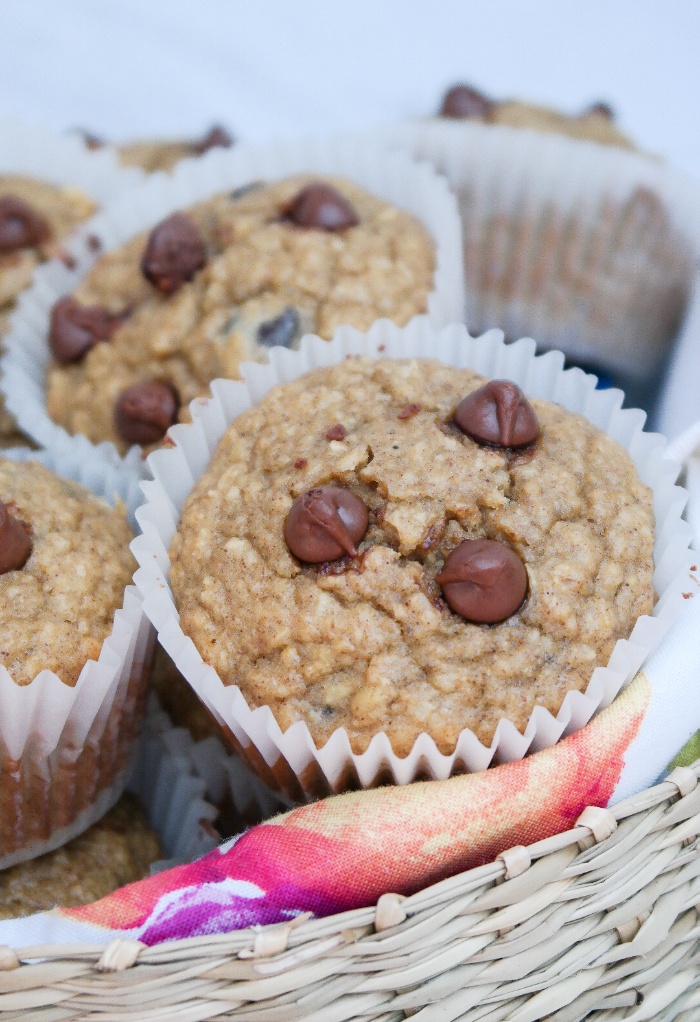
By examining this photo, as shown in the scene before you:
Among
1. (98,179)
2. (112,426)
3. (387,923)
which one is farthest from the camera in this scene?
(98,179)

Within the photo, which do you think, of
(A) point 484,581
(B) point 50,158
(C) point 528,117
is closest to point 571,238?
(C) point 528,117

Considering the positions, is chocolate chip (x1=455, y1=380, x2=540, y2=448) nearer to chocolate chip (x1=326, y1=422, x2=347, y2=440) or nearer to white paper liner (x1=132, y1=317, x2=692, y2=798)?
chocolate chip (x1=326, y1=422, x2=347, y2=440)

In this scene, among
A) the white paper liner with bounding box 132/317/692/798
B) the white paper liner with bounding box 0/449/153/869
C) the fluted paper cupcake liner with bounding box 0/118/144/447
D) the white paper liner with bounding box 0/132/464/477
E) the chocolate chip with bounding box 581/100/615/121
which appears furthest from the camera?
the chocolate chip with bounding box 581/100/615/121

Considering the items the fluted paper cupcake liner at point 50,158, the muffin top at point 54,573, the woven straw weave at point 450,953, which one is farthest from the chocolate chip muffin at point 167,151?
the woven straw weave at point 450,953

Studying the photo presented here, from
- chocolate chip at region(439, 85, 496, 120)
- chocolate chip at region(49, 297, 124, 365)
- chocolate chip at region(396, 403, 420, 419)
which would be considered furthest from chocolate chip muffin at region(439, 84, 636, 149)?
chocolate chip at region(396, 403, 420, 419)

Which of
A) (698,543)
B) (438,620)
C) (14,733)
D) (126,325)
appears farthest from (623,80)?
(14,733)

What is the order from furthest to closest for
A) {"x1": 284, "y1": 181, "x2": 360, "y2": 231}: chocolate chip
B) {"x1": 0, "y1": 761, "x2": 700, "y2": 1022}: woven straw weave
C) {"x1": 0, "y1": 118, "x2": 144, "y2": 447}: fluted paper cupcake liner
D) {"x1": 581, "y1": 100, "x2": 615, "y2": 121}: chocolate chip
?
{"x1": 581, "y1": 100, "x2": 615, "y2": 121}: chocolate chip < {"x1": 0, "y1": 118, "x2": 144, "y2": 447}: fluted paper cupcake liner < {"x1": 284, "y1": 181, "x2": 360, "y2": 231}: chocolate chip < {"x1": 0, "y1": 761, "x2": 700, "y2": 1022}: woven straw weave

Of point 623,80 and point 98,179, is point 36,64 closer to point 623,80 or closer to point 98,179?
point 98,179
